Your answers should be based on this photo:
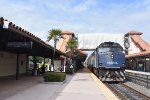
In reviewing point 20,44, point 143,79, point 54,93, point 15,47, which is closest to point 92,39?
point 143,79

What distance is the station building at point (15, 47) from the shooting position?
1464cm

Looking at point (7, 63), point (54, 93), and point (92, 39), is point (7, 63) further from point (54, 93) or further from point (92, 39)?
point (92, 39)

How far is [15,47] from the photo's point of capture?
19141mm

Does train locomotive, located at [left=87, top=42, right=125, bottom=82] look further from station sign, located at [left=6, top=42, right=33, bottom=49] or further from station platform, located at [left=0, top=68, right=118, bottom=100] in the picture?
station sign, located at [left=6, top=42, right=33, bottom=49]

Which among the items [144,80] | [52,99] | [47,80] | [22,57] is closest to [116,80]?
[144,80]

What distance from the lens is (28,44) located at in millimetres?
18078

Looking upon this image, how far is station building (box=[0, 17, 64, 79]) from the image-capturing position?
1464cm

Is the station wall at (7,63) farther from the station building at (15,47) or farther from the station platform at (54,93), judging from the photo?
the station platform at (54,93)

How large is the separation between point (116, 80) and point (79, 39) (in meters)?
28.6

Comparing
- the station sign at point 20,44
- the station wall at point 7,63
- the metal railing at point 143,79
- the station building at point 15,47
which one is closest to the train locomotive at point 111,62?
the metal railing at point 143,79

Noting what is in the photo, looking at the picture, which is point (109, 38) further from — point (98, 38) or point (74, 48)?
point (74, 48)

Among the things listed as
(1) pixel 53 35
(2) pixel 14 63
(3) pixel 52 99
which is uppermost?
(1) pixel 53 35

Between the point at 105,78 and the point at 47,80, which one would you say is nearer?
the point at 47,80

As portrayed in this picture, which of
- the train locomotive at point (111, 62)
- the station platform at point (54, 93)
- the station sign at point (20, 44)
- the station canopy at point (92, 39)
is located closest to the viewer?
the station platform at point (54, 93)
